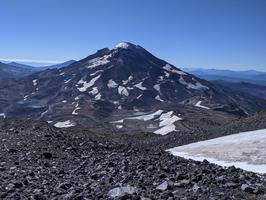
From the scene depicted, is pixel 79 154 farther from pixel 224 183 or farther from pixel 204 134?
pixel 204 134

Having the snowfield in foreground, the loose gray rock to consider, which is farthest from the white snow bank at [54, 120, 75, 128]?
the loose gray rock

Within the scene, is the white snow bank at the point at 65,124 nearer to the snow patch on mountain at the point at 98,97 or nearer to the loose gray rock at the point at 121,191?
the snow patch on mountain at the point at 98,97

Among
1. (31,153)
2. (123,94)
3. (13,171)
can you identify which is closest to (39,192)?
(13,171)

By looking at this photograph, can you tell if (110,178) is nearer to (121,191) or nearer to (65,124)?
(121,191)

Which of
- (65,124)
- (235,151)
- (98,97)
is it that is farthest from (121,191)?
(98,97)

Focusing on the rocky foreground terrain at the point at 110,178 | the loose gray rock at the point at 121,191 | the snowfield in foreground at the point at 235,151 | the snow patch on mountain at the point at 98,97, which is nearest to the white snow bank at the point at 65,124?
the snow patch on mountain at the point at 98,97
